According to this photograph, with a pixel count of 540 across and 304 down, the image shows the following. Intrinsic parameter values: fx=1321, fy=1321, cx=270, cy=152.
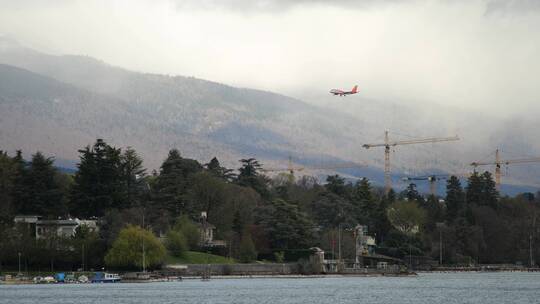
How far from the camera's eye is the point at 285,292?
424 feet

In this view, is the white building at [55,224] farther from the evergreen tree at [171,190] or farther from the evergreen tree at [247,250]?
the evergreen tree at [247,250]

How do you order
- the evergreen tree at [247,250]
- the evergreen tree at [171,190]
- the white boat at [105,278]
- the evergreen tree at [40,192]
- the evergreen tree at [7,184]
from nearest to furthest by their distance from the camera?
the white boat at [105,278] → the evergreen tree at [7,184] → the evergreen tree at [40,192] → the evergreen tree at [247,250] → the evergreen tree at [171,190]

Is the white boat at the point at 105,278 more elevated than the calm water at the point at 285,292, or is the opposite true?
the white boat at the point at 105,278

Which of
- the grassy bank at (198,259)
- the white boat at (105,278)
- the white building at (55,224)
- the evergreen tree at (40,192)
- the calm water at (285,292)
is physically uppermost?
the evergreen tree at (40,192)

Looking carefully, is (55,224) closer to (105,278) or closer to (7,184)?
(7,184)

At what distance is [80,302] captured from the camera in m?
116

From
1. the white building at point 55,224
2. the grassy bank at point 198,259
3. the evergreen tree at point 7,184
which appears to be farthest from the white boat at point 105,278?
the evergreen tree at point 7,184

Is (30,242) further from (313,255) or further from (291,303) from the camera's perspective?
(291,303)

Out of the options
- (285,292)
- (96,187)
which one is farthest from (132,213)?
(285,292)

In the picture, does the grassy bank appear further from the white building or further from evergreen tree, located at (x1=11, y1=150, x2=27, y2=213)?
evergreen tree, located at (x1=11, y1=150, x2=27, y2=213)

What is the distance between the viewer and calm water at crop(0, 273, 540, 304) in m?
117

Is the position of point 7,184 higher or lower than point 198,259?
higher

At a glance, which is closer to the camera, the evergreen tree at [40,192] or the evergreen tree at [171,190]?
the evergreen tree at [40,192]

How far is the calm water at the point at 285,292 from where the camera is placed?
4599 inches
